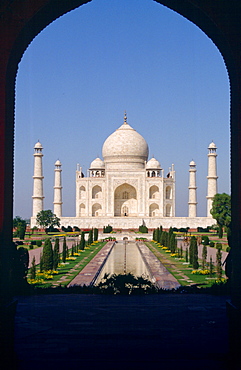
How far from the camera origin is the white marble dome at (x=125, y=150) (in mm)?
34312

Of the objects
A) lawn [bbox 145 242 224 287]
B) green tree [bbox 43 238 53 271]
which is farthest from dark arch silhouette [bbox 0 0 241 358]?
green tree [bbox 43 238 53 271]

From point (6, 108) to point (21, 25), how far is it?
616 millimetres

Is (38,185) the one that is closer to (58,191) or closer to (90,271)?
(58,191)

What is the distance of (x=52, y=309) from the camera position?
5.13m

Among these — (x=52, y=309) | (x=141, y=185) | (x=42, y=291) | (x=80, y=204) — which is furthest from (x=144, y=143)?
(x=52, y=309)

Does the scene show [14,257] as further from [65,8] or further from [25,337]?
[65,8]

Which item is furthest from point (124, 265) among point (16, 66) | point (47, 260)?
point (16, 66)

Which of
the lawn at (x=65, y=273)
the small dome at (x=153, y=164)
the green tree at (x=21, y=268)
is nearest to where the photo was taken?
the green tree at (x=21, y=268)

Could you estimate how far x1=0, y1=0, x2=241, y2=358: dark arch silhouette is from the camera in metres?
3.51

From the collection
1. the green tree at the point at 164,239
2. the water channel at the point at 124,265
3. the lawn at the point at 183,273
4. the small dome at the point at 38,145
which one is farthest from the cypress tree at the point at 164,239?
the small dome at the point at 38,145

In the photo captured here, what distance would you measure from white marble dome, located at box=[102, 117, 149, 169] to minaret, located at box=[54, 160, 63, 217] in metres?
3.61

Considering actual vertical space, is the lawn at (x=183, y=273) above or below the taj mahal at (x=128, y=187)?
below

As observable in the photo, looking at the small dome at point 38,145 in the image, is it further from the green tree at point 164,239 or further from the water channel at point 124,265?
the water channel at point 124,265

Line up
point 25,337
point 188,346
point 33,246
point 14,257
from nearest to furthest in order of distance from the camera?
point 188,346
point 25,337
point 14,257
point 33,246
